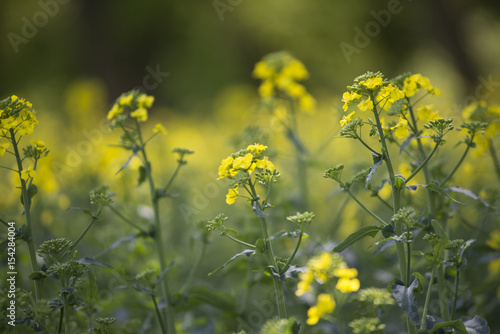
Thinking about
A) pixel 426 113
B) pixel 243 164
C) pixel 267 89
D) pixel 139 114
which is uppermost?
pixel 267 89

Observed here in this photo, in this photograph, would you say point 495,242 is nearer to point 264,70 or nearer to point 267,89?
point 267,89

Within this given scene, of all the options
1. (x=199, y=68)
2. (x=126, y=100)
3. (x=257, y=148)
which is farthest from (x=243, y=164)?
(x=199, y=68)

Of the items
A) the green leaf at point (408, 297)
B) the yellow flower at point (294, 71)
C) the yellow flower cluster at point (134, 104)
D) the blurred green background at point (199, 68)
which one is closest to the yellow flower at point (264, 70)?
the yellow flower at point (294, 71)

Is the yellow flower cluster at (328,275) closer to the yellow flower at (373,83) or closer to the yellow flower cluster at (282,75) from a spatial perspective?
the yellow flower at (373,83)

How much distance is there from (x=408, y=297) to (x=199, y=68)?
54.1ft

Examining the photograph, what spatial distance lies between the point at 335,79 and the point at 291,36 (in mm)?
2227

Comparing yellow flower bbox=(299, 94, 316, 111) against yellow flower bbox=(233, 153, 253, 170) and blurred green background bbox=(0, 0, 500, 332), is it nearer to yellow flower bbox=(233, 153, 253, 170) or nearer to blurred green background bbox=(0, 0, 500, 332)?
blurred green background bbox=(0, 0, 500, 332)

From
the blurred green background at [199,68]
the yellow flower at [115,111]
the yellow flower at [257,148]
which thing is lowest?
the yellow flower at [257,148]

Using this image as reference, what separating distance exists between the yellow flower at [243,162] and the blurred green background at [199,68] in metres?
1.28

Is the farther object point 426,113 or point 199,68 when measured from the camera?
point 199,68

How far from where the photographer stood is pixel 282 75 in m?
3.65

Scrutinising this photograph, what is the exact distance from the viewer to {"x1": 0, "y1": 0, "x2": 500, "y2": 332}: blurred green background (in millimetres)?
4488

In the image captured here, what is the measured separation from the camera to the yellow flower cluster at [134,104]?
2443mm

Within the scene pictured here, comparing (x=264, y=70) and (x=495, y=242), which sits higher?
(x=264, y=70)
